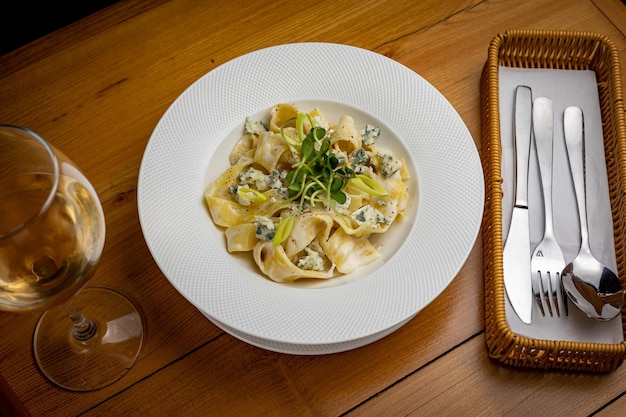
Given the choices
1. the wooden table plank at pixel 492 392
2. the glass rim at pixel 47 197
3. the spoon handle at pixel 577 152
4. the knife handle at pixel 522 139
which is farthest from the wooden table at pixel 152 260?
the glass rim at pixel 47 197

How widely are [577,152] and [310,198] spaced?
68 cm

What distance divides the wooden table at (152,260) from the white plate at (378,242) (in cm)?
11

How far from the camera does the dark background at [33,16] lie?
2197mm

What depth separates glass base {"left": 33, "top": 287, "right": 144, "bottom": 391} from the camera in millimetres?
1353

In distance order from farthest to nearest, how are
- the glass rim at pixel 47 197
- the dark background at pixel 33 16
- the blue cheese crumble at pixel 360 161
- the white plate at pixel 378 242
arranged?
the dark background at pixel 33 16, the blue cheese crumble at pixel 360 161, the white plate at pixel 378 242, the glass rim at pixel 47 197

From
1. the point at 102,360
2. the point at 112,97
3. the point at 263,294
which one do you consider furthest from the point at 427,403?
the point at 112,97

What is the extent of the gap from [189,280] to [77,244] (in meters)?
0.30

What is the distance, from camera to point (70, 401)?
1.33m

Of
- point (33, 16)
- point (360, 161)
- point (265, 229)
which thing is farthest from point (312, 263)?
point (33, 16)

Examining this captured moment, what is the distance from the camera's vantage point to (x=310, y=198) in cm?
142

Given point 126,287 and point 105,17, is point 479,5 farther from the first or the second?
point 126,287

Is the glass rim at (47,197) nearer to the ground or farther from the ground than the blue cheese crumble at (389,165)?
farther from the ground

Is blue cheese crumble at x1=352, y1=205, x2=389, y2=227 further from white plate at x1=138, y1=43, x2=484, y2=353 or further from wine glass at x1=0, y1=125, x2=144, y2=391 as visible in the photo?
wine glass at x1=0, y1=125, x2=144, y2=391

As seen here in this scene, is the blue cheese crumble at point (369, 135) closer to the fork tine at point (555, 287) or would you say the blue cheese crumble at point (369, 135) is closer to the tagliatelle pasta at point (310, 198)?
the tagliatelle pasta at point (310, 198)
